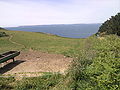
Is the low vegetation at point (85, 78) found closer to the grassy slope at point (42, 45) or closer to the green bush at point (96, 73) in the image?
the green bush at point (96, 73)

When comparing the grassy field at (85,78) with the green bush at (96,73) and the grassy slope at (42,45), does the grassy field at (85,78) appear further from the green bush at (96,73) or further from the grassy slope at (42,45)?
the grassy slope at (42,45)

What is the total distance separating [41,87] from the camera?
266 inches

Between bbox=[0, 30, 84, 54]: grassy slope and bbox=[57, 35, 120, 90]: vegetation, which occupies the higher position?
bbox=[57, 35, 120, 90]: vegetation

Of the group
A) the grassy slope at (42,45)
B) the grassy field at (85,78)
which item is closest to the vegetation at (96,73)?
the grassy field at (85,78)

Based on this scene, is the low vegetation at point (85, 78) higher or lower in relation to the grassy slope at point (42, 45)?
higher

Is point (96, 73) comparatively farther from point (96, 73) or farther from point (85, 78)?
point (85, 78)

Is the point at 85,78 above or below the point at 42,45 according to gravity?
above

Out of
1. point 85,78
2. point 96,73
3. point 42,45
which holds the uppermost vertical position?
point 96,73

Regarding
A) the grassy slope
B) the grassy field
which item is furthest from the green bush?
the grassy slope

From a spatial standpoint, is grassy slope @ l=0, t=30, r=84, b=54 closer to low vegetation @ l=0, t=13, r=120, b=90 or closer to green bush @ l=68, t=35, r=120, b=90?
low vegetation @ l=0, t=13, r=120, b=90

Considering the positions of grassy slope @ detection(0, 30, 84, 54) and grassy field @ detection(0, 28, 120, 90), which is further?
grassy slope @ detection(0, 30, 84, 54)

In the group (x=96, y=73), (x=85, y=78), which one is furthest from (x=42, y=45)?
(x=96, y=73)

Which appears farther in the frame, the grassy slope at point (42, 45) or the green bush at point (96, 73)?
the grassy slope at point (42, 45)

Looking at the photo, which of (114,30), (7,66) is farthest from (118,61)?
(114,30)
